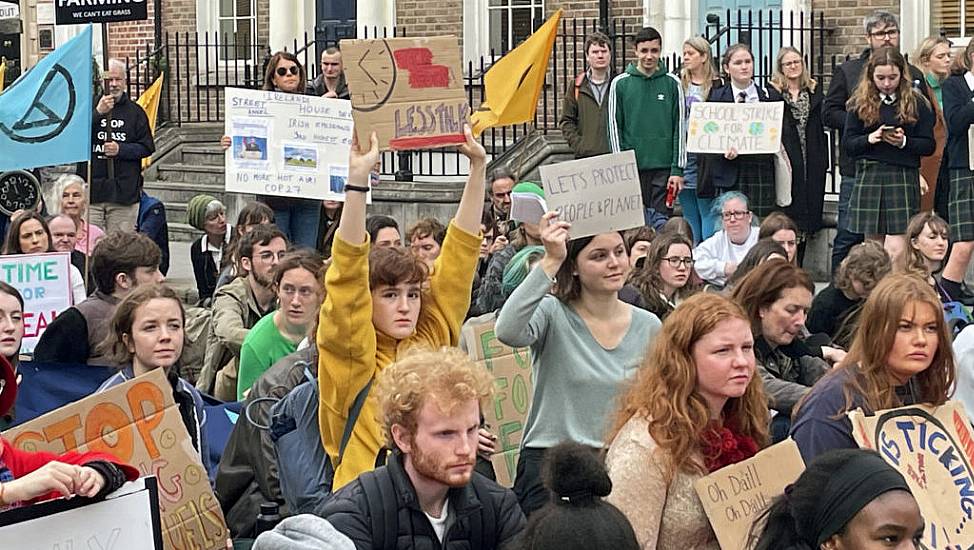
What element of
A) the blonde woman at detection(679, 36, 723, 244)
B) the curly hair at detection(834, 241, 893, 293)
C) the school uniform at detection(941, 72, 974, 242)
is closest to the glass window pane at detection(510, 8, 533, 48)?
the blonde woman at detection(679, 36, 723, 244)

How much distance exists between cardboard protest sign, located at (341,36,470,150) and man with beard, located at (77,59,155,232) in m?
8.30

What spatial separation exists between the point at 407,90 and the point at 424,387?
7.15ft

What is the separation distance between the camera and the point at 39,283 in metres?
9.12

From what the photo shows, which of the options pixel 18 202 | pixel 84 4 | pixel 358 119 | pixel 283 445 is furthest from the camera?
pixel 84 4

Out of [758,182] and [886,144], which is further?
[758,182]

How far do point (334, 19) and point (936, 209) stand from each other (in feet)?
35.5

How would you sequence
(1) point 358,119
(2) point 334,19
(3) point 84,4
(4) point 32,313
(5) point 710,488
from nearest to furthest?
(5) point 710,488, (1) point 358,119, (4) point 32,313, (3) point 84,4, (2) point 334,19

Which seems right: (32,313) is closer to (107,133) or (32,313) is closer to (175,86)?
(107,133)

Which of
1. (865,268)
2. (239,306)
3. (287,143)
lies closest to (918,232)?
(865,268)

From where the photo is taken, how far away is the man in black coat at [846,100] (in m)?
13.0

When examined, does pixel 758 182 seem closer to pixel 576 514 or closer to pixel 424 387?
pixel 424 387

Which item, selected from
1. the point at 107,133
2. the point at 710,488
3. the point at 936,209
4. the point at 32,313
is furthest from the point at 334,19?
the point at 710,488

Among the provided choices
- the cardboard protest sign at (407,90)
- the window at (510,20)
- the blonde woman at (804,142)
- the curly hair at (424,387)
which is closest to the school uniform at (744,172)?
the blonde woman at (804,142)

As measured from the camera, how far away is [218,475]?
618 cm
